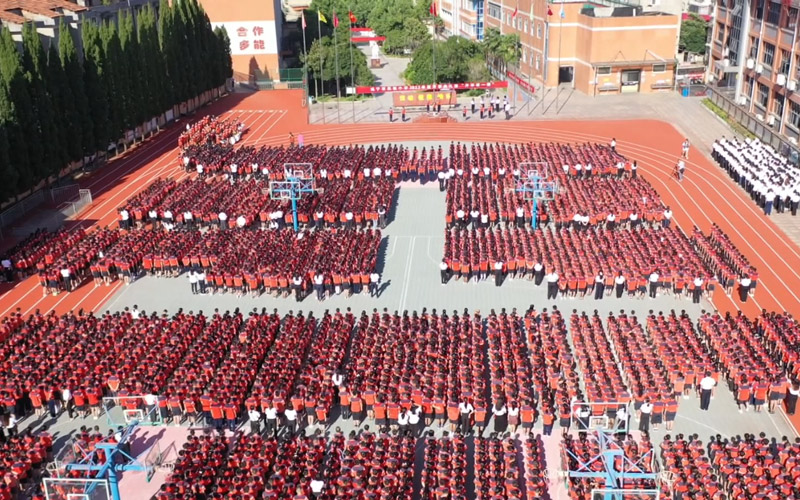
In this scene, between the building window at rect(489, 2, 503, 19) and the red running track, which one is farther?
the building window at rect(489, 2, 503, 19)

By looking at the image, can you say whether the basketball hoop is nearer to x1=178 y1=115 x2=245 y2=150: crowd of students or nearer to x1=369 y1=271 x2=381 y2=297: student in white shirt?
x1=369 y1=271 x2=381 y2=297: student in white shirt

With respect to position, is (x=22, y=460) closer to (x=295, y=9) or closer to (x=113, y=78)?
(x=113, y=78)

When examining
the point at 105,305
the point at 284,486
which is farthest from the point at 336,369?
the point at 105,305

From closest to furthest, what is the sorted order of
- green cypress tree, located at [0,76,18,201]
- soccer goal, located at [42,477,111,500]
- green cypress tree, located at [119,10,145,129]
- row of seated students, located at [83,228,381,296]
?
soccer goal, located at [42,477,111,500] < row of seated students, located at [83,228,381,296] < green cypress tree, located at [0,76,18,201] < green cypress tree, located at [119,10,145,129]

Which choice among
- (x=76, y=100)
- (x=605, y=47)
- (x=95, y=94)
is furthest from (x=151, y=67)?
(x=605, y=47)

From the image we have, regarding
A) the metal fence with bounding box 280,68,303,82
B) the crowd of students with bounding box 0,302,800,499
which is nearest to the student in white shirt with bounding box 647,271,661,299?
the crowd of students with bounding box 0,302,800,499

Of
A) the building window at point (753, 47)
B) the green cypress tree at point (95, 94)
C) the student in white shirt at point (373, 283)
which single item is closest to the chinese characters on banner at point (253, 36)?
the green cypress tree at point (95, 94)
